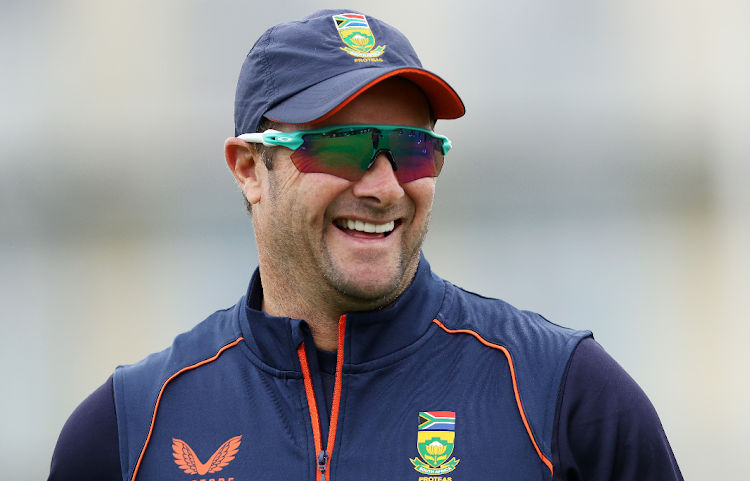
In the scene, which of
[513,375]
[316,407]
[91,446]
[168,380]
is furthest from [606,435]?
[91,446]

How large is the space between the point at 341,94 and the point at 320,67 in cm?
15

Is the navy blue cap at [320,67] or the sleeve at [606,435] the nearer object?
the sleeve at [606,435]

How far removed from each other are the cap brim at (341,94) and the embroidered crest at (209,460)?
→ 702 mm

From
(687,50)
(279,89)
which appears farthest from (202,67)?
(687,50)

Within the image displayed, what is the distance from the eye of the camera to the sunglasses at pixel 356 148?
144cm

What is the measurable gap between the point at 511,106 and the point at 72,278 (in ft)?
7.71

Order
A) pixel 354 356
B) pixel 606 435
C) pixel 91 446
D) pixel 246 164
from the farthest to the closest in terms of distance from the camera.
Answer: pixel 246 164 < pixel 91 446 < pixel 354 356 < pixel 606 435

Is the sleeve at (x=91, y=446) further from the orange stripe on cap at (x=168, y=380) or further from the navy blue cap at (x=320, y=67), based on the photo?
the navy blue cap at (x=320, y=67)

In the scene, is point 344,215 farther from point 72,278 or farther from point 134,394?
point 72,278

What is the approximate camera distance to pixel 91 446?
1.53 m

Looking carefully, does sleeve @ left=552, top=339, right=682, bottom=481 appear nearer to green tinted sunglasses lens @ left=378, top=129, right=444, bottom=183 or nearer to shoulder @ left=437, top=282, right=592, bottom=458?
shoulder @ left=437, top=282, right=592, bottom=458

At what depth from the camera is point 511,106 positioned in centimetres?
325

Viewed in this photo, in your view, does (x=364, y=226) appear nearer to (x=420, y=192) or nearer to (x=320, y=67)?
(x=420, y=192)

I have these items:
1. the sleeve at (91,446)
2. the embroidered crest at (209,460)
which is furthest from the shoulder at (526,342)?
the sleeve at (91,446)
